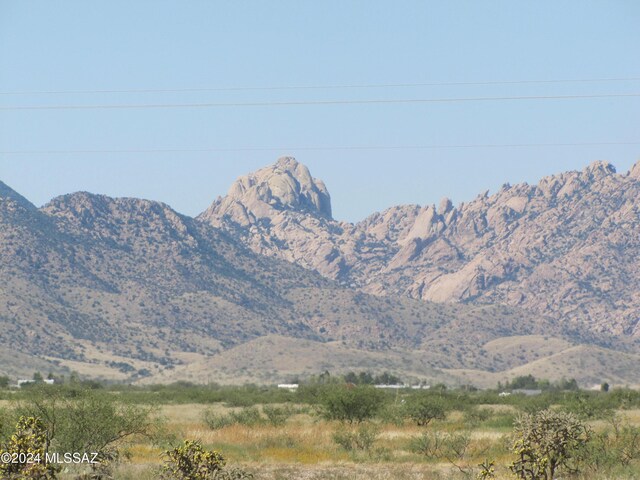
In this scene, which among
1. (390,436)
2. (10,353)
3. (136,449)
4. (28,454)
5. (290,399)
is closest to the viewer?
(28,454)

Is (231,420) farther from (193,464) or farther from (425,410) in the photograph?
(193,464)

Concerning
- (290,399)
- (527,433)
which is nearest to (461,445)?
(527,433)

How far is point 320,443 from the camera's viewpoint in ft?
130

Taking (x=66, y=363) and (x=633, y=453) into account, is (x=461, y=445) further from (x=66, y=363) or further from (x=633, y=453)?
(x=66, y=363)

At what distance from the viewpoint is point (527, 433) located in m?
22.9

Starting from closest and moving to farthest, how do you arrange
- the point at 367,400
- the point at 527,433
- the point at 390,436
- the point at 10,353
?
1. the point at 527,433
2. the point at 390,436
3. the point at 367,400
4. the point at 10,353

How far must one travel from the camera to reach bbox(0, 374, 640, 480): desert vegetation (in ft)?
69.6

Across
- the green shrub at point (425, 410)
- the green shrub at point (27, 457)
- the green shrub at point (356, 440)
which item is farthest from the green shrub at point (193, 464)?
the green shrub at point (425, 410)

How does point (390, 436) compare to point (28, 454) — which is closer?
point (28, 454)

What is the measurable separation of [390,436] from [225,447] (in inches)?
313

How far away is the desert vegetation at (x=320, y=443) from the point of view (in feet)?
69.6

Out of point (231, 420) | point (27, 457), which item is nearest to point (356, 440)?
point (231, 420)

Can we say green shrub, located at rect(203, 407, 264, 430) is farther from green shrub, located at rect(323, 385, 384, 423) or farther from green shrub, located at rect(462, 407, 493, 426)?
green shrub, located at rect(462, 407, 493, 426)

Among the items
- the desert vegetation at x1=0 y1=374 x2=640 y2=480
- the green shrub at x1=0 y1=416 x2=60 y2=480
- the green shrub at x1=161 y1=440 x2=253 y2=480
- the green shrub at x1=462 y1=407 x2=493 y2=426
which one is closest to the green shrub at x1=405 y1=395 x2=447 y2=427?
the desert vegetation at x1=0 y1=374 x2=640 y2=480
